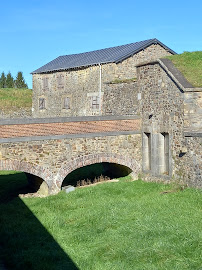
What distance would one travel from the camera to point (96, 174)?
2097 cm

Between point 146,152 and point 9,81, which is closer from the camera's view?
point 146,152

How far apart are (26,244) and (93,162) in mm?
6339

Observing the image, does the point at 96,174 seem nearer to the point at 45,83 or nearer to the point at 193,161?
the point at 193,161

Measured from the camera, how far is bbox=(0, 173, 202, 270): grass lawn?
31.7 ft

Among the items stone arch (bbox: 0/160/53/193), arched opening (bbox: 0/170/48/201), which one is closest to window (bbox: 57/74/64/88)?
arched opening (bbox: 0/170/48/201)

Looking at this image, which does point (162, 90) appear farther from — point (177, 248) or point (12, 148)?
point (177, 248)

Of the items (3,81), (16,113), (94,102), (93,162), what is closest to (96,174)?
(93,162)

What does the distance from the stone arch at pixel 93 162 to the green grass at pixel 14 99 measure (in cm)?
2521

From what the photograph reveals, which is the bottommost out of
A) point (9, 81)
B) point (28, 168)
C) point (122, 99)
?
point (28, 168)

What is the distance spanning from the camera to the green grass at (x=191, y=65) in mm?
15938

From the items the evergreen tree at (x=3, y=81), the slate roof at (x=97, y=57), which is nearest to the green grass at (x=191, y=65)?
the slate roof at (x=97, y=57)

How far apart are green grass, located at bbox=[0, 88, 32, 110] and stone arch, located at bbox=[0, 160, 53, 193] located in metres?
26.0

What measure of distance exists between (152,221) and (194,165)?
4117mm

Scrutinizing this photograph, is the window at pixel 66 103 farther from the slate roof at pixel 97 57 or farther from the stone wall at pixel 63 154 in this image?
the stone wall at pixel 63 154
